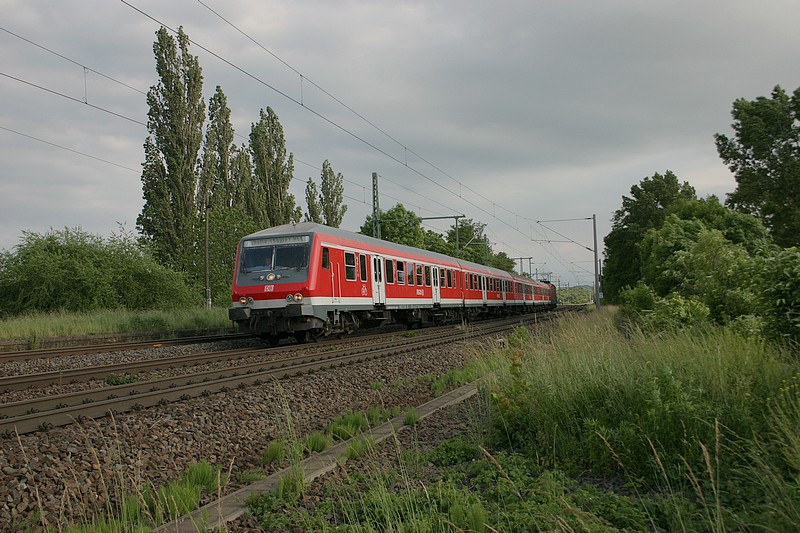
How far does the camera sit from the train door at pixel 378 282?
1992cm

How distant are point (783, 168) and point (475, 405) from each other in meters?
23.7

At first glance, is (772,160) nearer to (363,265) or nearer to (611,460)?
(363,265)

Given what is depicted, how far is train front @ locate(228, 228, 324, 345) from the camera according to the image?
1573cm

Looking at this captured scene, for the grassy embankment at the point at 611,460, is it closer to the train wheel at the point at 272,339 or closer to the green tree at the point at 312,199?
the train wheel at the point at 272,339

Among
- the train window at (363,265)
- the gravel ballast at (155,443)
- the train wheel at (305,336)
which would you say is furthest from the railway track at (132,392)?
the train window at (363,265)

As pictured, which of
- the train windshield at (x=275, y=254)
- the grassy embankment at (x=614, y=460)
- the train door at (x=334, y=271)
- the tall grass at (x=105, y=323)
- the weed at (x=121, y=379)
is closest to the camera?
the grassy embankment at (x=614, y=460)

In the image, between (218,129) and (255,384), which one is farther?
(218,129)

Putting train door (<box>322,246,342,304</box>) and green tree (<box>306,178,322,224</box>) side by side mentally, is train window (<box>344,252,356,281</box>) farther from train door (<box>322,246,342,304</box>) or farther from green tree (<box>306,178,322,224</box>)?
green tree (<box>306,178,322,224</box>)

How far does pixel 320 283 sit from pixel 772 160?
20.8 metres

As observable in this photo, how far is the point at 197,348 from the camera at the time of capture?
1608 centimetres

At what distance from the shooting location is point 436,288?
26344 millimetres

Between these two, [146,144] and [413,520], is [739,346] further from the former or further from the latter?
[146,144]

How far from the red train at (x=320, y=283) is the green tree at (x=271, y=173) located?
26583 mm

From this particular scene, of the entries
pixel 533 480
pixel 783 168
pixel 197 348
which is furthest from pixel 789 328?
pixel 783 168
